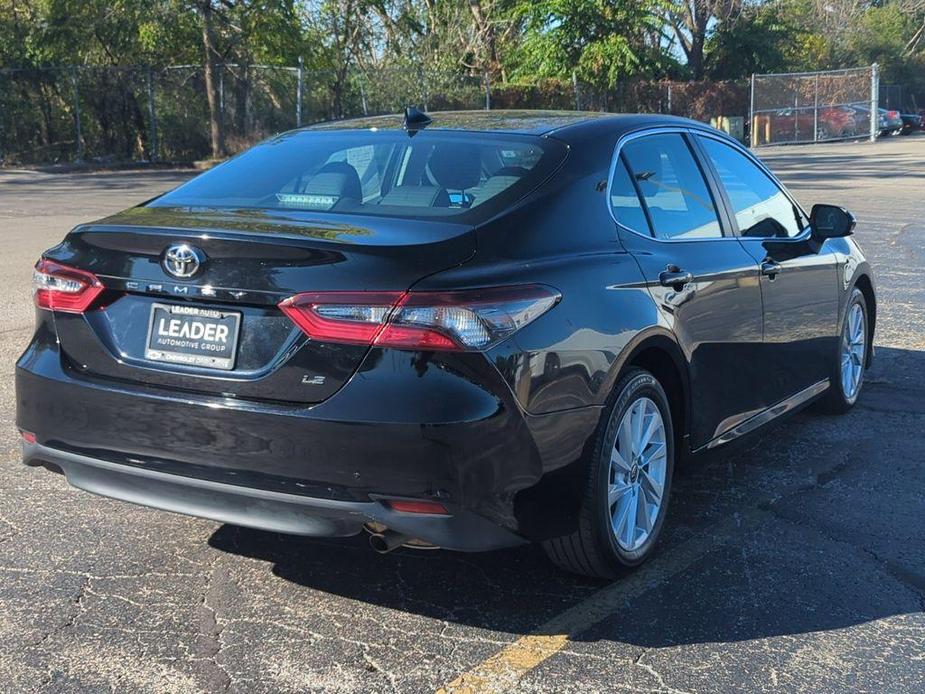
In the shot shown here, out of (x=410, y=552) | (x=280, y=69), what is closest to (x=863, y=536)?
(x=410, y=552)

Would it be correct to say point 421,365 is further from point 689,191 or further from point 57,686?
point 689,191

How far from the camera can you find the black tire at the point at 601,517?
11.5 feet

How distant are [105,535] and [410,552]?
1288mm

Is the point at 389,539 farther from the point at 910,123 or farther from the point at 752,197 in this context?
the point at 910,123

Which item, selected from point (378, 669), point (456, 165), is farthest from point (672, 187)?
point (378, 669)

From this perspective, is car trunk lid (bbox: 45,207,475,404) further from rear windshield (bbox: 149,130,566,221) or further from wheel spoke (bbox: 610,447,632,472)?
wheel spoke (bbox: 610,447,632,472)

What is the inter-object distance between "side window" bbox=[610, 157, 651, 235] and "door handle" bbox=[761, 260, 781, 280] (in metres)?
0.93

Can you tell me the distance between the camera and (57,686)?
308cm

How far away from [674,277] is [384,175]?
3.72ft

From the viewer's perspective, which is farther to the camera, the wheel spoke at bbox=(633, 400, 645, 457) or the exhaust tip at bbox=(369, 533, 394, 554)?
Answer: the wheel spoke at bbox=(633, 400, 645, 457)

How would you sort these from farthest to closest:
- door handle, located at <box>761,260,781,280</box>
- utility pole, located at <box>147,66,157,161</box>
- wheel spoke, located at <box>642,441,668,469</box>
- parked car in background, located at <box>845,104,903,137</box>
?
1. parked car in background, located at <box>845,104,903,137</box>
2. utility pole, located at <box>147,66,157,161</box>
3. door handle, located at <box>761,260,781,280</box>
4. wheel spoke, located at <box>642,441,668,469</box>

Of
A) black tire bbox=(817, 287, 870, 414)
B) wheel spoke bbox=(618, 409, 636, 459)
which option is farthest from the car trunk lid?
black tire bbox=(817, 287, 870, 414)

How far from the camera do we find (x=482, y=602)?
366 cm

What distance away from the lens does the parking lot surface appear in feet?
10.5
